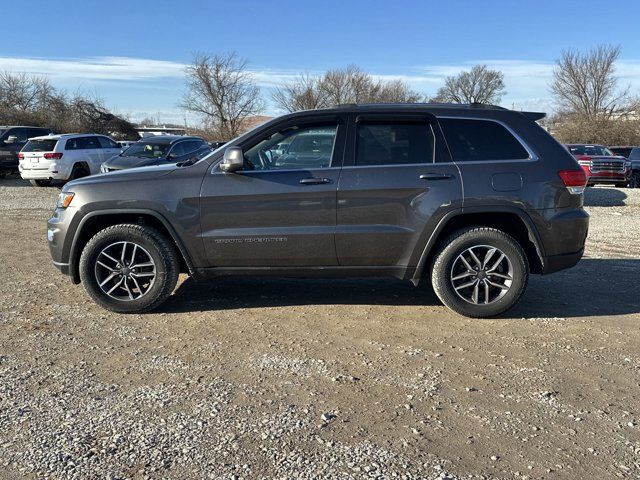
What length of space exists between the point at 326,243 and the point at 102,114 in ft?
122

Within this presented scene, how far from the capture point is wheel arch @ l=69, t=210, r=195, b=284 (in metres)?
4.94

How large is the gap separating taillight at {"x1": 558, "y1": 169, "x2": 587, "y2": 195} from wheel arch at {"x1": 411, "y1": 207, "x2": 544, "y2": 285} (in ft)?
1.57

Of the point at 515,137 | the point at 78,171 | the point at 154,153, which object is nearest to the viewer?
the point at 515,137

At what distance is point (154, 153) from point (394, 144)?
38.3 ft

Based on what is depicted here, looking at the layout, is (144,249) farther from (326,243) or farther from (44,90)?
(44,90)

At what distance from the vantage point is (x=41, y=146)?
1730 centimetres

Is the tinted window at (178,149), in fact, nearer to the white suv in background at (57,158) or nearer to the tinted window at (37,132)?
the white suv in background at (57,158)

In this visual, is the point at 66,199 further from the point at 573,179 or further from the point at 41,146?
the point at 41,146

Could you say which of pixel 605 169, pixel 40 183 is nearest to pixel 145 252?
pixel 40 183

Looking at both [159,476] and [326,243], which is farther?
[326,243]

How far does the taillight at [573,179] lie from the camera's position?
4.87 m

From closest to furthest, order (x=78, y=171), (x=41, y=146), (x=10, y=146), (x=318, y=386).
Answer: (x=318, y=386), (x=41, y=146), (x=78, y=171), (x=10, y=146)

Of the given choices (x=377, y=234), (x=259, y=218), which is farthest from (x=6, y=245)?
(x=377, y=234)

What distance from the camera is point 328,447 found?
2924 millimetres
